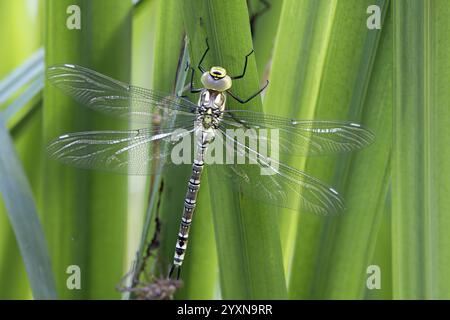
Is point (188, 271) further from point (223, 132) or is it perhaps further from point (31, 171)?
point (31, 171)

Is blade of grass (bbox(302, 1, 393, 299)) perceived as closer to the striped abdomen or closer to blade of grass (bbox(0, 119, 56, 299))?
the striped abdomen

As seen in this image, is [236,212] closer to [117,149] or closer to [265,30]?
[117,149]

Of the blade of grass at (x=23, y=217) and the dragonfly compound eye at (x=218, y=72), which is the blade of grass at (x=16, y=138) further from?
the dragonfly compound eye at (x=218, y=72)

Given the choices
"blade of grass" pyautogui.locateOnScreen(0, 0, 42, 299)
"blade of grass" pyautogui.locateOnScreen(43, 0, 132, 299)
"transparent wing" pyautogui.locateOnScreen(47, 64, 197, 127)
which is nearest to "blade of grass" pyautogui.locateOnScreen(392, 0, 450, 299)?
"transparent wing" pyautogui.locateOnScreen(47, 64, 197, 127)

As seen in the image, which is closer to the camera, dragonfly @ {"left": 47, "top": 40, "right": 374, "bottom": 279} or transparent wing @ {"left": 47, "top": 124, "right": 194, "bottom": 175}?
dragonfly @ {"left": 47, "top": 40, "right": 374, "bottom": 279}

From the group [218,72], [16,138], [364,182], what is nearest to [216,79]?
[218,72]

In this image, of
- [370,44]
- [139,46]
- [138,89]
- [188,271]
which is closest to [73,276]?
[188,271]
